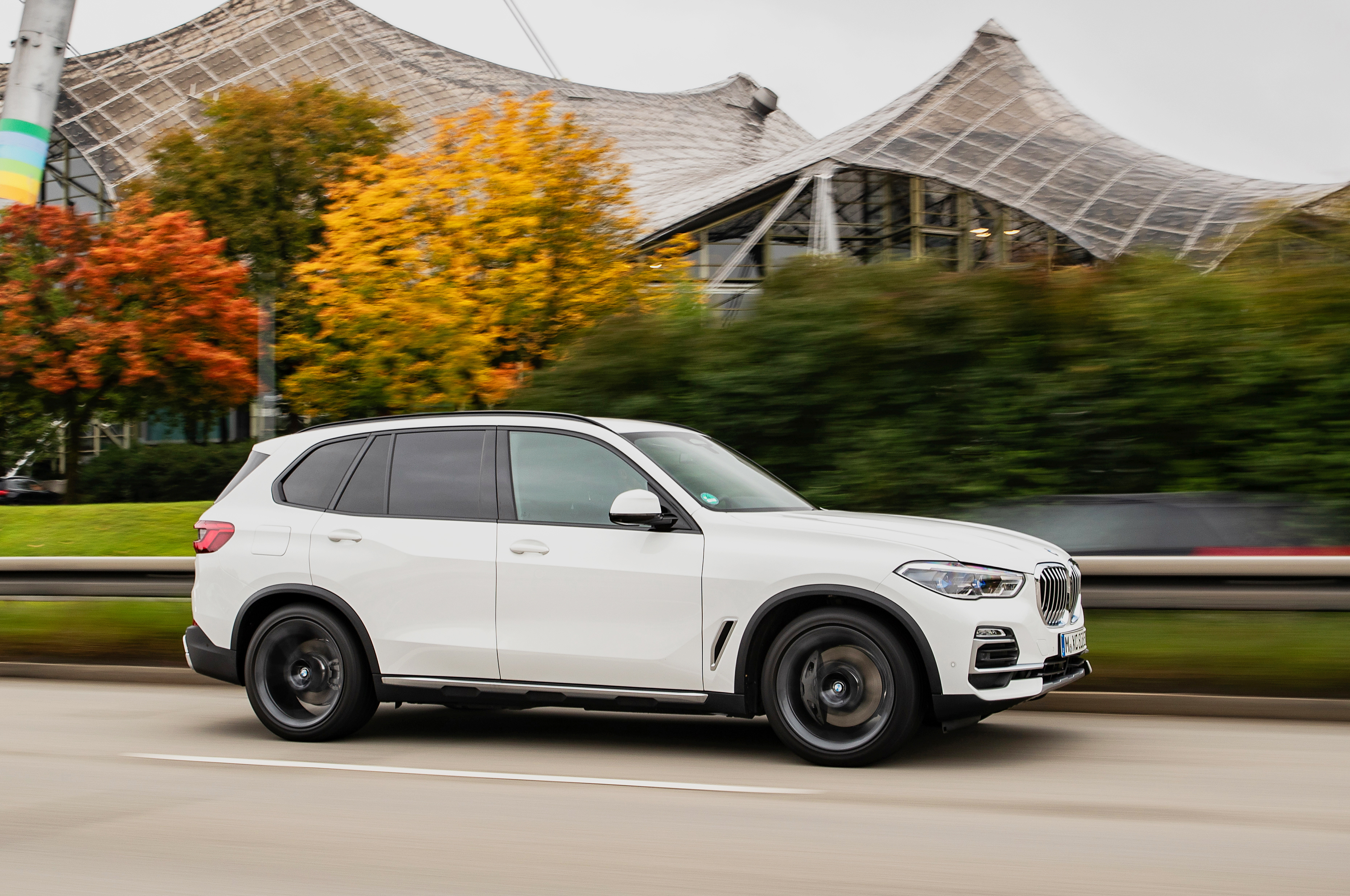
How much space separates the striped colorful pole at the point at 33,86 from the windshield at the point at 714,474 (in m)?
40.6

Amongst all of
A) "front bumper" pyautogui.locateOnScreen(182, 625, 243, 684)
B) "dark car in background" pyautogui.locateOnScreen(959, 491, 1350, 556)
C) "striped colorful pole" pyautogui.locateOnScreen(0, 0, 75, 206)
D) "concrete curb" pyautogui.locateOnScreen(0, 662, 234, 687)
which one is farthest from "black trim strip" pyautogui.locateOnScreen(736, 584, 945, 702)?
"striped colorful pole" pyautogui.locateOnScreen(0, 0, 75, 206)

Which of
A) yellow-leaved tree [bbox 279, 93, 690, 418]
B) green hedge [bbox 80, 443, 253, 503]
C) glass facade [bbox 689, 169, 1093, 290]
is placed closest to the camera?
yellow-leaved tree [bbox 279, 93, 690, 418]

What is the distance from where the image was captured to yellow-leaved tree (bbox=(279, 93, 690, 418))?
868 inches

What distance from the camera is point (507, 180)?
23.1m

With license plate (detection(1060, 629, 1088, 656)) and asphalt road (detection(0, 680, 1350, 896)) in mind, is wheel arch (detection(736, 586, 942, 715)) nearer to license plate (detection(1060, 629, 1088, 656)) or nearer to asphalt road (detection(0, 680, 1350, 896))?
asphalt road (detection(0, 680, 1350, 896))

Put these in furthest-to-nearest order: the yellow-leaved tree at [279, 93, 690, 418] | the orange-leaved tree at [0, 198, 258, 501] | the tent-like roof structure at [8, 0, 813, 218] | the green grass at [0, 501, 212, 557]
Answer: the tent-like roof structure at [8, 0, 813, 218] < the orange-leaved tree at [0, 198, 258, 501] < the green grass at [0, 501, 212, 557] < the yellow-leaved tree at [279, 93, 690, 418]

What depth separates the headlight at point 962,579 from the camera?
5895 millimetres

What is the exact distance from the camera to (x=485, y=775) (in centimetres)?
620

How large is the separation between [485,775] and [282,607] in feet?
6.07

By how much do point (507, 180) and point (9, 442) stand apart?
97.4 feet

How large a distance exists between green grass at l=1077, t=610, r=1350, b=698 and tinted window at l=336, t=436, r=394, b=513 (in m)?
4.30

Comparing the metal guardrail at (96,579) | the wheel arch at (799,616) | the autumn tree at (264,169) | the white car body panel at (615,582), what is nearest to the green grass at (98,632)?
the metal guardrail at (96,579)

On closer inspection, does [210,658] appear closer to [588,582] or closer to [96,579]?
[588,582]

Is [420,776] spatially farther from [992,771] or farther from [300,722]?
[992,771]
